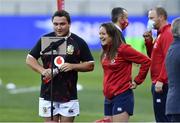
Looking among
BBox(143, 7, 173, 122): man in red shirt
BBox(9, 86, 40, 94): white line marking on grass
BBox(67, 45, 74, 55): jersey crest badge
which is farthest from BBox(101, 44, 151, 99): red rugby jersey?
BBox(9, 86, 40, 94): white line marking on grass

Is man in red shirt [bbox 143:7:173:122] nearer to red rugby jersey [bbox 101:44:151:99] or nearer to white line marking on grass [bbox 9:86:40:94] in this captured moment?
red rugby jersey [bbox 101:44:151:99]

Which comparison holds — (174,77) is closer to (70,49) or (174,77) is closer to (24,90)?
(70,49)

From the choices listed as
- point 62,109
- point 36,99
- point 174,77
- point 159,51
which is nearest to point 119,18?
point 159,51

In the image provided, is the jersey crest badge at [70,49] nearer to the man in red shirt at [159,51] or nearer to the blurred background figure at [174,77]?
the man in red shirt at [159,51]

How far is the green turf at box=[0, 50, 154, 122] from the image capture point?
17.3 metres

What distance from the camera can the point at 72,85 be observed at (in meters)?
11.5

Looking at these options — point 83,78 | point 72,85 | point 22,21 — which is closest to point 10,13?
point 22,21

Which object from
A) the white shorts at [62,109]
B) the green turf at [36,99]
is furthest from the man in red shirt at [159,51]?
the green turf at [36,99]

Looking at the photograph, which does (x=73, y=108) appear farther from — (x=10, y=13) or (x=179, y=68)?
(x=10, y=13)

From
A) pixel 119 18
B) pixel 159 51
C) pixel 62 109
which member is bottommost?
pixel 62 109

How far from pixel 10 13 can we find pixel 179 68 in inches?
1261

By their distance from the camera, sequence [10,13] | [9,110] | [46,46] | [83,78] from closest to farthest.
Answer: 1. [46,46]
2. [9,110]
3. [83,78]
4. [10,13]

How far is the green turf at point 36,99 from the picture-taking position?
17.3 m

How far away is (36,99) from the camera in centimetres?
2070
